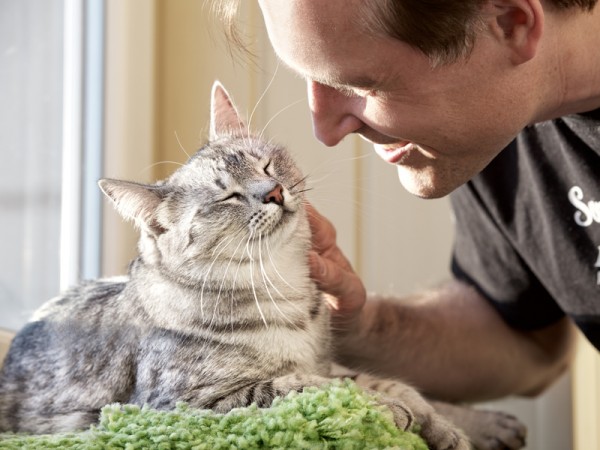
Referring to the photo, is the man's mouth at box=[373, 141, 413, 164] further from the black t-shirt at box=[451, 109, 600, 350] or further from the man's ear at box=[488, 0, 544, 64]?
the black t-shirt at box=[451, 109, 600, 350]

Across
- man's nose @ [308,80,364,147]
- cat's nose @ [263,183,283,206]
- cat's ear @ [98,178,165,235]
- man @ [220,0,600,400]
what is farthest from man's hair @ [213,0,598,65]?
cat's ear @ [98,178,165,235]

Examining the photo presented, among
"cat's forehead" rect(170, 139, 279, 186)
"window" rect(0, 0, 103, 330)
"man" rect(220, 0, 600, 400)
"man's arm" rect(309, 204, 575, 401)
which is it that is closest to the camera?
"man" rect(220, 0, 600, 400)

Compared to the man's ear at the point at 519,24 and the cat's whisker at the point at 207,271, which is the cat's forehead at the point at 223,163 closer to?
the cat's whisker at the point at 207,271

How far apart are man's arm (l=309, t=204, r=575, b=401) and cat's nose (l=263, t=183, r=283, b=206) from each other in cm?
40

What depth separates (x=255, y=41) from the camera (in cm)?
136

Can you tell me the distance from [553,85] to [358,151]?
63 cm

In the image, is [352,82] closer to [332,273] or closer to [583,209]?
[332,273]

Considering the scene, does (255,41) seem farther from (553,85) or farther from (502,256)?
(502,256)

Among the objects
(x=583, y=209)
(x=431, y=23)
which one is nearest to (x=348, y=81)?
(x=431, y=23)

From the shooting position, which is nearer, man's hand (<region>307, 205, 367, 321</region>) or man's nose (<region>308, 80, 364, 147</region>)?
man's nose (<region>308, 80, 364, 147</region>)

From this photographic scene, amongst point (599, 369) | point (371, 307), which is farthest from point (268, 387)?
point (599, 369)

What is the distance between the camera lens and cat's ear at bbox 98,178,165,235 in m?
1.00

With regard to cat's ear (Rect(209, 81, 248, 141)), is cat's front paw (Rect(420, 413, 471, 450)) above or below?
below

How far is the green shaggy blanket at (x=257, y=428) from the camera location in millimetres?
769
